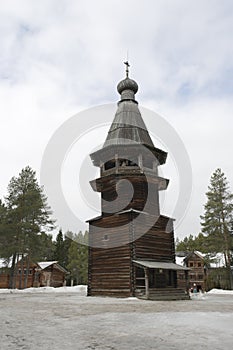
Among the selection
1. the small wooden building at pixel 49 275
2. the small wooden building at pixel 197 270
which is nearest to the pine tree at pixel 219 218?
the small wooden building at pixel 197 270

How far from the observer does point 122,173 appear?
23422 mm

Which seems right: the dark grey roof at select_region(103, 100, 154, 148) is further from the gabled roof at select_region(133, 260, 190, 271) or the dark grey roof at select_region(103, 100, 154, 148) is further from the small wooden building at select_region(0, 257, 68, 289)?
the small wooden building at select_region(0, 257, 68, 289)

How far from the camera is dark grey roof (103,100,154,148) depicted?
25.1 meters

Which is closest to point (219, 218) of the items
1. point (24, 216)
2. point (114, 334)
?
point (24, 216)

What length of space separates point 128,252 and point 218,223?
19112 millimetres

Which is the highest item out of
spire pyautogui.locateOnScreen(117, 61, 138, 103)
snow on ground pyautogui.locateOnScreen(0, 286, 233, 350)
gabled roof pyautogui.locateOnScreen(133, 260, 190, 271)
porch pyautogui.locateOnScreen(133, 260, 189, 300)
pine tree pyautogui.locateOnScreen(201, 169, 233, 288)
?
spire pyautogui.locateOnScreen(117, 61, 138, 103)

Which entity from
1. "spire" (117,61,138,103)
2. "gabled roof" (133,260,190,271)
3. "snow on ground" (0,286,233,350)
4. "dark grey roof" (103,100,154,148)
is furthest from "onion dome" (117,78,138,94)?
"snow on ground" (0,286,233,350)

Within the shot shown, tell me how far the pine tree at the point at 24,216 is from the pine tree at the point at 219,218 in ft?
64.5

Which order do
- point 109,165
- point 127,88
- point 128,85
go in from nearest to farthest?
point 109,165
point 128,85
point 127,88

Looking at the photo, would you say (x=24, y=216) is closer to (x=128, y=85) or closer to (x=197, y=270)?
(x=128, y=85)

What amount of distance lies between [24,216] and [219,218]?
76.4 feet

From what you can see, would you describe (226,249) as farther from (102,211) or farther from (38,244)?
(38,244)

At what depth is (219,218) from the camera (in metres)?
37.1

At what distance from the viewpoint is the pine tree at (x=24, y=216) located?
35062mm
